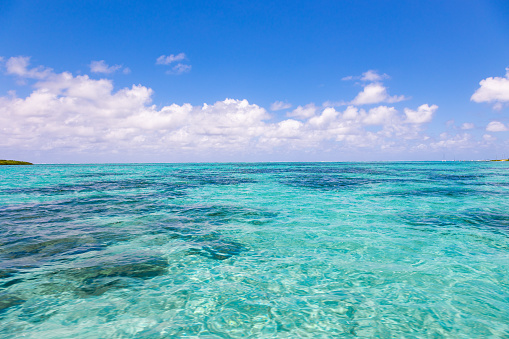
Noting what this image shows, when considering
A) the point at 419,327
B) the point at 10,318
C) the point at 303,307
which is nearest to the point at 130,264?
the point at 10,318

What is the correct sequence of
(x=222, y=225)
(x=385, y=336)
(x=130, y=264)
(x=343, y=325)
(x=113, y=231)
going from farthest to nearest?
(x=222, y=225)
(x=113, y=231)
(x=130, y=264)
(x=343, y=325)
(x=385, y=336)

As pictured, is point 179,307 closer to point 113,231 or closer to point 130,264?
point 130,264

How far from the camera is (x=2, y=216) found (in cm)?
1436

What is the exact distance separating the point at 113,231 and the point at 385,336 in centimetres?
1090

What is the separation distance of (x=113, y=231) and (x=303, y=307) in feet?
30.3

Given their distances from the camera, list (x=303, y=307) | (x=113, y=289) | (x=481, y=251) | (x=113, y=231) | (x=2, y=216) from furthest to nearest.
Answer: (x=2, y=216) < (x=113, y=231) < (x=481, y=251) < (x=113, y=289) < (x=303, y=307)

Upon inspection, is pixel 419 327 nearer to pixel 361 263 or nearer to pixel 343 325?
pixel 343 325

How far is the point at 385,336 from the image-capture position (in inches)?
193

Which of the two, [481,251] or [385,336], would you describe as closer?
[385,336]

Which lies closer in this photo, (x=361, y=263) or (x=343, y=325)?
(x=343, y=325)

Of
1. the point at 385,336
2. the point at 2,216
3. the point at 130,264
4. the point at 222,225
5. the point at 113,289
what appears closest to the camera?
the point at 385,336

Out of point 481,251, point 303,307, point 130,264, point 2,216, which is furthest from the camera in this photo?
point 2,216

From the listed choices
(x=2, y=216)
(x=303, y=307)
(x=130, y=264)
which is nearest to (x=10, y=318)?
(x=130, y=264)

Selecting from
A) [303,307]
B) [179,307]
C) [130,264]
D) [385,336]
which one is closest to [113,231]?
[130,264]
